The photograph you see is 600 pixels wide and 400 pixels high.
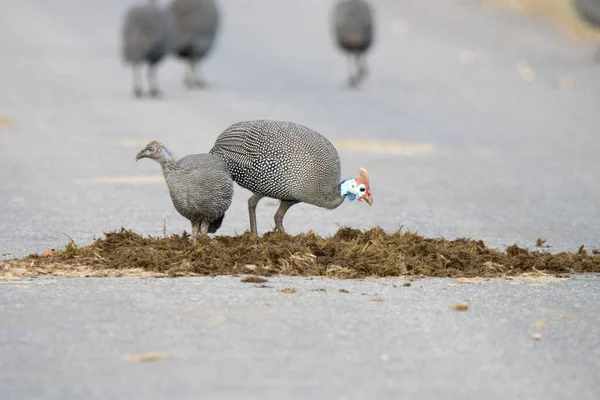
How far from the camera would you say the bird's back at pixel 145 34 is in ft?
66.5

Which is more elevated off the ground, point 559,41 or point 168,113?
point 559,41

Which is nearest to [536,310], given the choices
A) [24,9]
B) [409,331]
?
[409,331]

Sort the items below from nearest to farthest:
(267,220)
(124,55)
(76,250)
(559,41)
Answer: (76,250) < (267,220) < (124,55) < (559,41)

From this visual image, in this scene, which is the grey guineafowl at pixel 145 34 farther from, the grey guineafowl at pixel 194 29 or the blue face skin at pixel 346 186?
the blue face skin at pixel 346 186

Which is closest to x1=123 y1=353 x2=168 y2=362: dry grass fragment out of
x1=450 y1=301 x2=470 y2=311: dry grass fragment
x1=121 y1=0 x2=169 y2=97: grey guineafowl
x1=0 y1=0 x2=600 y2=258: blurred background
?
x1=450 y1=301 x2=470 y2=311: dry grass fragment

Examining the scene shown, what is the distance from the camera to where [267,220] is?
11133mm

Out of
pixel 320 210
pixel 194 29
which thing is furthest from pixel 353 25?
pixel 320 210

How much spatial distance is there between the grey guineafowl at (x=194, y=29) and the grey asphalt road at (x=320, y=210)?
1.73 ft

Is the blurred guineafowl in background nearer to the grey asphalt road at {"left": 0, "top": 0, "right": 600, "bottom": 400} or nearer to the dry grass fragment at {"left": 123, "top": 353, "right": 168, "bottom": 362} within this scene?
the grey asphalt road at {"left": 0, "top": 0, "right": 600, "bottom": 400}

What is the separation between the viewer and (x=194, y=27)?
22172 mm

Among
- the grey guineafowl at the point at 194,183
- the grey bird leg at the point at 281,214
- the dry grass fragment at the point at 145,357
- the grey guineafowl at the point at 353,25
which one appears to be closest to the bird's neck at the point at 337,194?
the grey bird leg at the point at 281,214

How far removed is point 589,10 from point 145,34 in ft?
24.3

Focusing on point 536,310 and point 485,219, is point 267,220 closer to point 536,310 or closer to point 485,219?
point 485,219

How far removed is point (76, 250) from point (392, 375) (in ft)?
10.5
